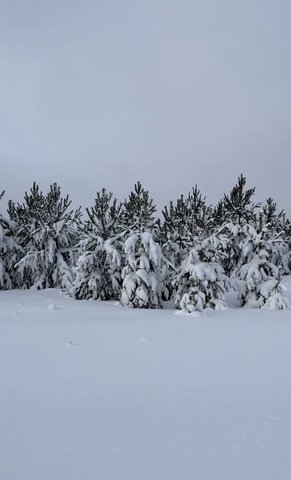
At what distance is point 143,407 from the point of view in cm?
381

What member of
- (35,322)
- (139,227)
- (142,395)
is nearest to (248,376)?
(142,395)

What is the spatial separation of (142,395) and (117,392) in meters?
0.34

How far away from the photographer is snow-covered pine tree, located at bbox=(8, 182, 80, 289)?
20.3 metres


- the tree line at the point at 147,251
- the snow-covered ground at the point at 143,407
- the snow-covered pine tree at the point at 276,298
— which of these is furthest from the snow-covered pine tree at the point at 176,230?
the snow-covered ground at the point at 143,407

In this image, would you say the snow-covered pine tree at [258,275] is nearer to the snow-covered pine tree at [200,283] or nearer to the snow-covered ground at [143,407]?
the snow-covered pine tree at [200,283]

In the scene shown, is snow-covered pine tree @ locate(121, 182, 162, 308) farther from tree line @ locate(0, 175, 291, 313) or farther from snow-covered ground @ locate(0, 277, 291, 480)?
snow-covered ground @ locate(0, 277, 291, 480)

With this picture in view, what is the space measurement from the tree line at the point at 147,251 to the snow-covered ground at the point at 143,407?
6421 mm

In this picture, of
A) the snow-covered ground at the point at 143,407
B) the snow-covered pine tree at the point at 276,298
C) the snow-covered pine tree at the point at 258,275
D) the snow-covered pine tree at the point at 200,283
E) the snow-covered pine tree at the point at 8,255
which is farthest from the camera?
the snow-covered pine tree at the point at 8,255

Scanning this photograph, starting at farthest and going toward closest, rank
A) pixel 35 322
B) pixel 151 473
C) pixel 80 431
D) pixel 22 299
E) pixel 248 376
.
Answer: pixel 22 299, pixel 35 322, pixel 248 376, pixel 80 431, pixel 151 473

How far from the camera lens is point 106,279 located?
17031 mm

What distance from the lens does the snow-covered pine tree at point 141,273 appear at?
45.8ft

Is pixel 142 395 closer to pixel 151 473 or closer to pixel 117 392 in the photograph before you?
pixel 117 392

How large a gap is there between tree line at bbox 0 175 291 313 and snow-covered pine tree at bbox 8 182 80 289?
64 mm

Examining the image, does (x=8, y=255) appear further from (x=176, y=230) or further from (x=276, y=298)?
(x=276, y=298)
